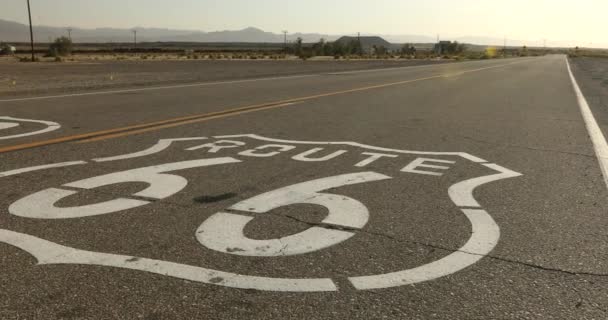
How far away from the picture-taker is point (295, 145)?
638 centimetres

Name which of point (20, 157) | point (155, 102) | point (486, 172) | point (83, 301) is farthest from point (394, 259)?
point (155, 102)

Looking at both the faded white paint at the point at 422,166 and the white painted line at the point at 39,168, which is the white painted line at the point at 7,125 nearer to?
the white painted line at the point at 39,168

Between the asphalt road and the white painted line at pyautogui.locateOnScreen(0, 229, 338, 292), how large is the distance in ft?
0.04

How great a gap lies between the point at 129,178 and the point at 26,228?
130cm

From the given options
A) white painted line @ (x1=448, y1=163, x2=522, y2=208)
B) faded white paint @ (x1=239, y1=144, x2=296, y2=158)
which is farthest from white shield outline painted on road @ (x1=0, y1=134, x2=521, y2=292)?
faded white paint @ (x1=239, y1=144, x2=296, y2=158)

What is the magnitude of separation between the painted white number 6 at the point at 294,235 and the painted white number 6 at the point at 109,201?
0.72 metres

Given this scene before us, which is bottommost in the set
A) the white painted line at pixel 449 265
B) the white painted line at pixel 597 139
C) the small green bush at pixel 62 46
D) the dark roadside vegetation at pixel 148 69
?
the dark roadside vegetation at pixel 148 69

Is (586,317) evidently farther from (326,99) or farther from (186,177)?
(326,99)

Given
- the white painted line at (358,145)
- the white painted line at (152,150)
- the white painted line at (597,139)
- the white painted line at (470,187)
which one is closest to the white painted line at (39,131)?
the white painted line at (152,150)

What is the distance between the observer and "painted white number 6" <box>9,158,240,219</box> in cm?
364

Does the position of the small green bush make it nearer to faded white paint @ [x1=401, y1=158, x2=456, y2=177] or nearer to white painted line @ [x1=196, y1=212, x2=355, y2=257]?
faded white paint @ [x1=401, y1=158, x2=456, y2=177]

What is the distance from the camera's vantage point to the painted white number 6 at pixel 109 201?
364 centimetres

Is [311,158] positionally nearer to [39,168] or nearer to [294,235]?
[294,235]

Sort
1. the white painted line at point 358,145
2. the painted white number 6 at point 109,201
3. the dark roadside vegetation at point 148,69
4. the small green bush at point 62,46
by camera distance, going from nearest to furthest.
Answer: the painted white number 6 at point 109,201 → the white painted line at point 358,145 → the dark roadside vegetation at point 148,69 → the small green bush at point 62,46
